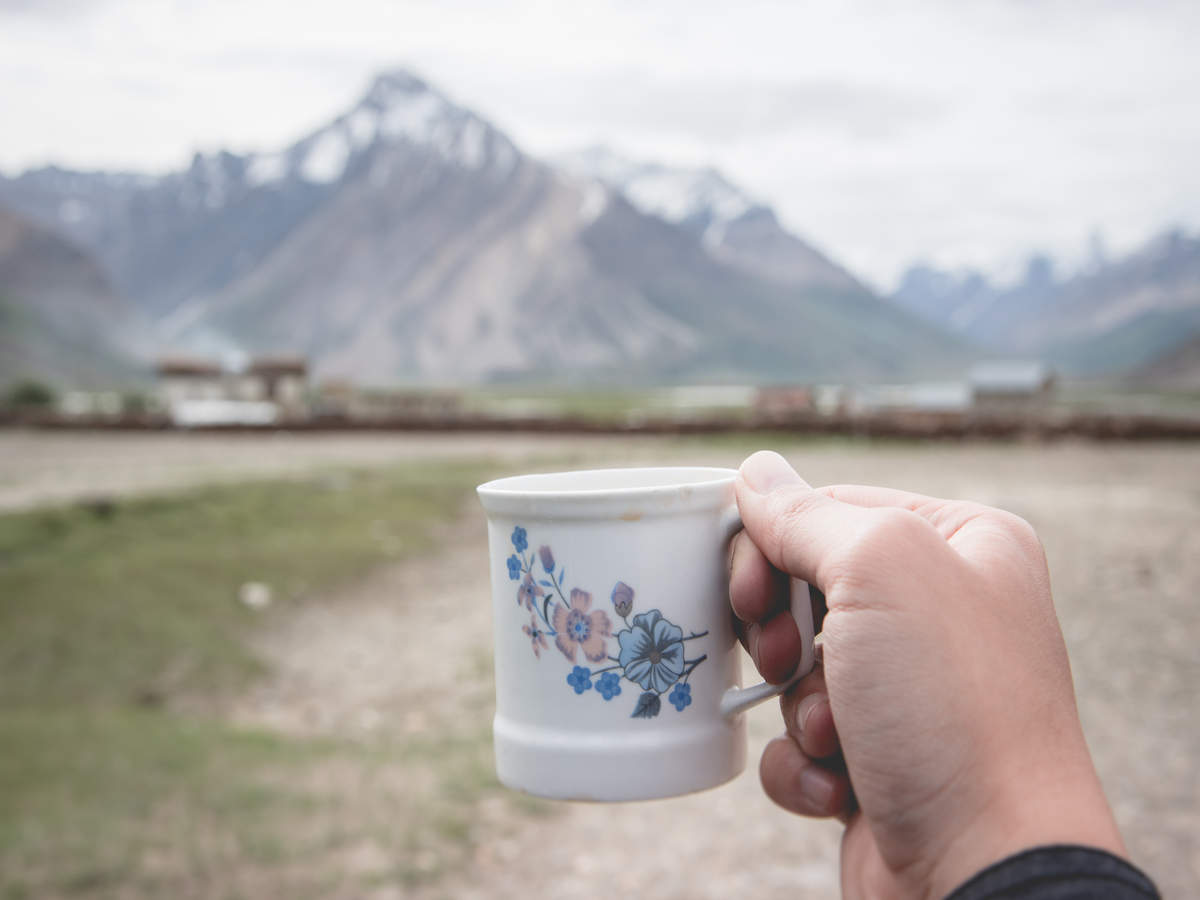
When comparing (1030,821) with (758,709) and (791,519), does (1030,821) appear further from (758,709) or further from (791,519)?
(758,709)

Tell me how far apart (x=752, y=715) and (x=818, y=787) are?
5.27 metres

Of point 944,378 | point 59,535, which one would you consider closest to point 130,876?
point 59,535

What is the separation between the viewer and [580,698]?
3.55 ft

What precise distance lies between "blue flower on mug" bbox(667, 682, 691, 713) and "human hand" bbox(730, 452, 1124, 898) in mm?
82

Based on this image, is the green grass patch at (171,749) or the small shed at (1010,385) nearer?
the green grass patch at (171,749)

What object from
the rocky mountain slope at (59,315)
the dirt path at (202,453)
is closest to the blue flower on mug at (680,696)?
the dirt path at (202,453)

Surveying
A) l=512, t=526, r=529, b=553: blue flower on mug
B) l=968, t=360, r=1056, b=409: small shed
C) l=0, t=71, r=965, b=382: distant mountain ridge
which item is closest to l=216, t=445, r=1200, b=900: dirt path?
l=512, t=526, r=529, b=553: blue flower on mug

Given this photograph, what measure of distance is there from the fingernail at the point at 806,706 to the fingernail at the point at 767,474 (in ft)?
0.81

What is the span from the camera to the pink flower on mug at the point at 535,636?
108 centimetres

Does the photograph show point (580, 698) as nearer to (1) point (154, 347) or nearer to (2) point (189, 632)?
(2) point (189, 632)

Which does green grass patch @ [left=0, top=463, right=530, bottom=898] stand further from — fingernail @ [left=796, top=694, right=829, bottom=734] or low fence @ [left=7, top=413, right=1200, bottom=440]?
low fence @ [left=7, top=413, right=1200, bottom=440]

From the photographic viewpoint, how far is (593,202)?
183750 millimetres

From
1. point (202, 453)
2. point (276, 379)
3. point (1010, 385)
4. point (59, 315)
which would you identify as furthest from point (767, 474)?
point (59, 315)

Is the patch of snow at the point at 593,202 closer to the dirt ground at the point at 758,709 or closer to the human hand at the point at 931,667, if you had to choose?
the dirt ground at the point at 758,709
